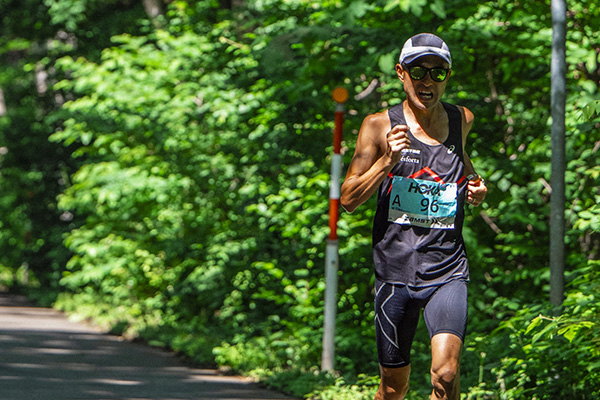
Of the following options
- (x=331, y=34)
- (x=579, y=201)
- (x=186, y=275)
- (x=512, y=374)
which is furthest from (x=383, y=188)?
(x=186, y=275)

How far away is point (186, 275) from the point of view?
1345 centimetres

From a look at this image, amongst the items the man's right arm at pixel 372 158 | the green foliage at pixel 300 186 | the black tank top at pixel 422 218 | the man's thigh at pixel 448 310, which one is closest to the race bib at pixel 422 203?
the black tank top at pixel 422 218

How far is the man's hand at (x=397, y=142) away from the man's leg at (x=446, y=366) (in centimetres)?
79

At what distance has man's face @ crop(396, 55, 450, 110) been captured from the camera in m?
4.50

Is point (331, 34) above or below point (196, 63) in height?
below

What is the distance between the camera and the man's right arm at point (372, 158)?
4.22 meters

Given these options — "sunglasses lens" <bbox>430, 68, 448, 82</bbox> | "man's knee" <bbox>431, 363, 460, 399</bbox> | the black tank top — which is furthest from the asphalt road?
"sunglasses lens" <bbox>430, 68, 448, 82</bbox>

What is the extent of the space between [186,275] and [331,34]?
6.42 meters

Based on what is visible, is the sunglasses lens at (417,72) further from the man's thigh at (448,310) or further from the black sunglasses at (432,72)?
the man's thigh at (448,310)

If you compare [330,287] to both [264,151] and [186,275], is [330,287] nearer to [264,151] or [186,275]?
[264,151]

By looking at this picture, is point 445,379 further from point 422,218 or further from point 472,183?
point 472,183

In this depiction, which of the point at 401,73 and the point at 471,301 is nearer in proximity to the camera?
the point at 401,73

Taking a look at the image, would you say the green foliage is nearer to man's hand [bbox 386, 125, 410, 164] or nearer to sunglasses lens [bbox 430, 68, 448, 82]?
sunglasses lens [bbox 430, 68, 448, 82]

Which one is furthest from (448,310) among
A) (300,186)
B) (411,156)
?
(300,186)
